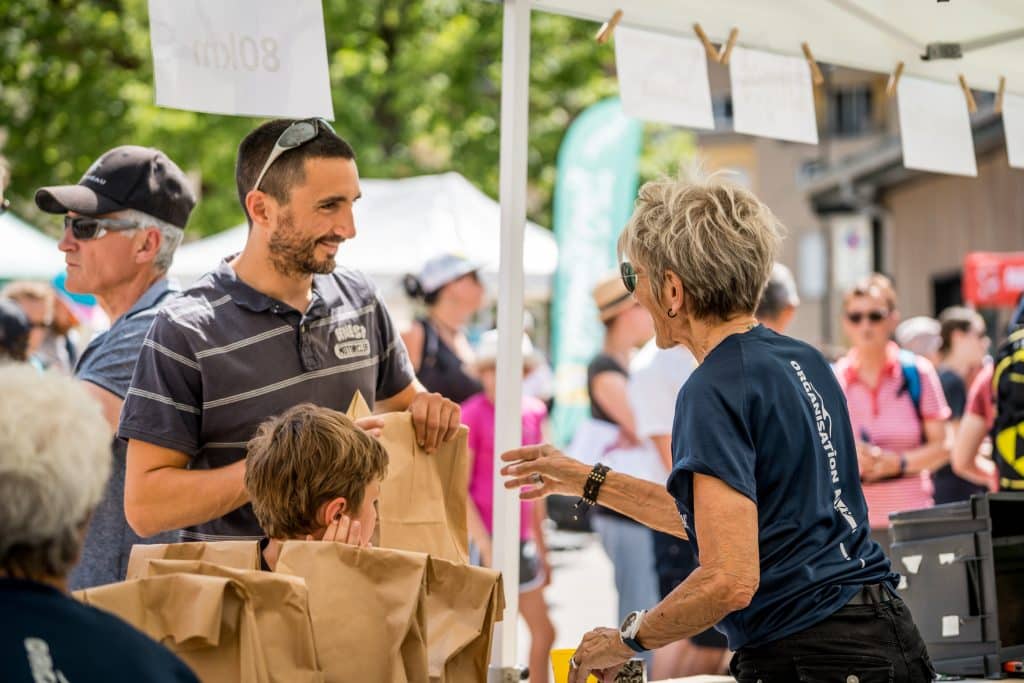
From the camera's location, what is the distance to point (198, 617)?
6.76 feet

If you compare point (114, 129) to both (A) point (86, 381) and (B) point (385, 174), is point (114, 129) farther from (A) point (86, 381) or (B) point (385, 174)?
(A) point (86, 381)

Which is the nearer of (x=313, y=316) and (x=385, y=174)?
(x=313, y=316)

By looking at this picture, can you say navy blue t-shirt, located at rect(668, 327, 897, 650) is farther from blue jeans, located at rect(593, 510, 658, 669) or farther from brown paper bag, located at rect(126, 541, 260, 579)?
blue jeans, located at rect(593, 510, 658, 669)

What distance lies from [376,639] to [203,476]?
2.06 feet

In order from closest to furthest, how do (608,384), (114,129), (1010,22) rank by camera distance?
(1010,22)
(608,384)
(114,129)

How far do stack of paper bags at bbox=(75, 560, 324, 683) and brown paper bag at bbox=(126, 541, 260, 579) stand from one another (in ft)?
0.66

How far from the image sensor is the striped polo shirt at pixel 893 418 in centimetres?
588

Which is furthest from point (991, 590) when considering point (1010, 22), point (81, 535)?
point (81, 535)

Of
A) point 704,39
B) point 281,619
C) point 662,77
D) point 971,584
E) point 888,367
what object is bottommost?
point 971,584

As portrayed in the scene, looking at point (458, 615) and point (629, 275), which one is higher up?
point (629, 275)

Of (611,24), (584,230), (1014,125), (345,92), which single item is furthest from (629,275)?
(345,92)

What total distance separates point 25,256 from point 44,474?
34.3ft

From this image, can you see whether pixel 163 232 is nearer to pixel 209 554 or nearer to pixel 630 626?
pixel 209 554

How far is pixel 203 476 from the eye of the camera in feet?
8.81
